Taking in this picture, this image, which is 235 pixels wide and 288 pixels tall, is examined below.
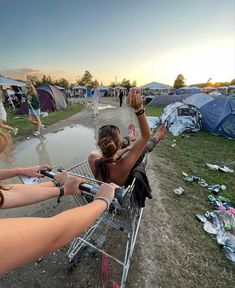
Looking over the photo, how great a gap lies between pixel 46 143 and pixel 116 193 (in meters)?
6.56

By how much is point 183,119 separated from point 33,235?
9.51 metres

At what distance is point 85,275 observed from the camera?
231cm

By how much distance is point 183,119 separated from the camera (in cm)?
938

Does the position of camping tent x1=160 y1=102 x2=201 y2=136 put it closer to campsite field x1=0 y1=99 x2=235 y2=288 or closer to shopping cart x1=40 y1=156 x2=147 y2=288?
campsite field x1=0 y1=99 x2=235 y2=288

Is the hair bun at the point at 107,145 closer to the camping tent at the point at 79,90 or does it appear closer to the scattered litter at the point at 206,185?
the scattered litter at the point at 206,185

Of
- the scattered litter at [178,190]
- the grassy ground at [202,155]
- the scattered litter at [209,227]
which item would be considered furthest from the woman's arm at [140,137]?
the grassy ground at [202,155]

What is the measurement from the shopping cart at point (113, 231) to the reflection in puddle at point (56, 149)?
267 centimetres

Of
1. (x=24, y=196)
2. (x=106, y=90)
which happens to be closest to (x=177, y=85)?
(x=106, y=90)

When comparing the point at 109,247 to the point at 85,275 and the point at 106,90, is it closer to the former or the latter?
the point at 85,275

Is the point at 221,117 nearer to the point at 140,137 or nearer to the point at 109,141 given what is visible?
the point at 140,137

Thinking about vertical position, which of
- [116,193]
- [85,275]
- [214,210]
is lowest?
[214,210]

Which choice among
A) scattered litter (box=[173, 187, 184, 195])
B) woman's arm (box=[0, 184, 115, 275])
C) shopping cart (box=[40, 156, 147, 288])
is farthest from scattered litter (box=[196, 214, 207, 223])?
woman's arm (box=[0, 184, 115, 275])

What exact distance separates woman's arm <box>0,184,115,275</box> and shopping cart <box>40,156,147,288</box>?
82cm

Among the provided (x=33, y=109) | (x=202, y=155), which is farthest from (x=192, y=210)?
(x=33, y=109)
